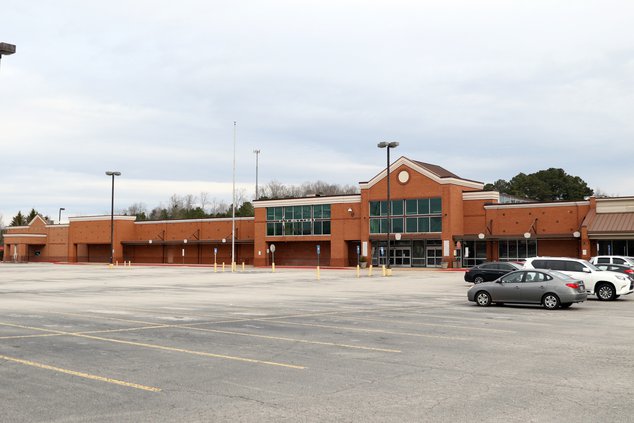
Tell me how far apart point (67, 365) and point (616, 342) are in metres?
10.7

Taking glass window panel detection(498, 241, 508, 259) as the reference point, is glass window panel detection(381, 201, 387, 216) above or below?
above

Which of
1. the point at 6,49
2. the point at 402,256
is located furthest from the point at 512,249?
the point at 6,49

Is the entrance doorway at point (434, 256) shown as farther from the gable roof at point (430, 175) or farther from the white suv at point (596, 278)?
the white suv at point (596, 278)

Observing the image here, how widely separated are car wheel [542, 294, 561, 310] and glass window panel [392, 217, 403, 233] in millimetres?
45027

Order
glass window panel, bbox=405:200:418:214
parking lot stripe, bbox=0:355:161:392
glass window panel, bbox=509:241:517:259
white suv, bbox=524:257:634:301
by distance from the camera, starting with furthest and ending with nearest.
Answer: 1. glass window panel, bbox=405:200:418:214
2. glass window panel, bbox=509:241:517:259
3. white suv, bbox=524:257:634:301
4. parking lot stripe, bbox=0:355:161:392

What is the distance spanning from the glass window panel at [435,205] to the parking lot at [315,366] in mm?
43731

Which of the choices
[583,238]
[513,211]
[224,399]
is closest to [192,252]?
[513,211]

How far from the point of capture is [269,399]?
8133 mm

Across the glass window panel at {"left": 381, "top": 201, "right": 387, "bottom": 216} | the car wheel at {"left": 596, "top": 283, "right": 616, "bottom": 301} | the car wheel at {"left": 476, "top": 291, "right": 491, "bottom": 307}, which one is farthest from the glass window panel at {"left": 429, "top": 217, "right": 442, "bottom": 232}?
the car wheel at {"left": 476, "top": 291, "right": 491, "bottom": 307}

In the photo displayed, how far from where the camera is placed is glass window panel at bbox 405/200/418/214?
6512cm

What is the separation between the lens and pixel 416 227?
6512 centimetres

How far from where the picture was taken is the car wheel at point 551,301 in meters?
21.0

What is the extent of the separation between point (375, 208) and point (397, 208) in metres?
2.45

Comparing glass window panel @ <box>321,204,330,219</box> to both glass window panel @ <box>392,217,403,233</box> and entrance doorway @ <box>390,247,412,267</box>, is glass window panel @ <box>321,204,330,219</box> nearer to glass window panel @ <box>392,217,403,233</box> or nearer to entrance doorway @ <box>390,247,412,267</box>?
glass window panel @ <box>392,217,403,233</box>
